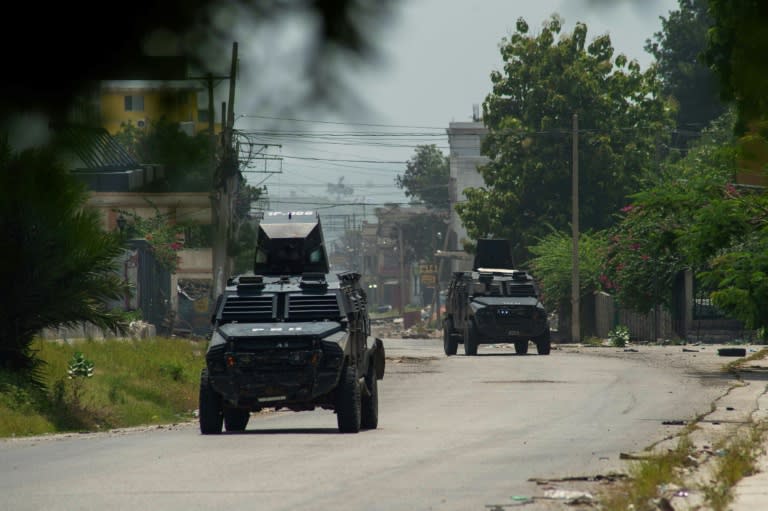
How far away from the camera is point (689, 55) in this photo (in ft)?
14.5

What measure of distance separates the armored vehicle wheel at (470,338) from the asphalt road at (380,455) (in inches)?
478

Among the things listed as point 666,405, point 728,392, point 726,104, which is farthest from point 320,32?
point 728,392

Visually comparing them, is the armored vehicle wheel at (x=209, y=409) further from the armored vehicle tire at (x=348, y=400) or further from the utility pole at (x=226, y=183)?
the utility pole at (x=226, y=183)

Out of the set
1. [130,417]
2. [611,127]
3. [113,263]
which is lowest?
[130,417]

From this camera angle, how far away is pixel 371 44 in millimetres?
3143

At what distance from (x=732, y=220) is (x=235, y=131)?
2394 cm

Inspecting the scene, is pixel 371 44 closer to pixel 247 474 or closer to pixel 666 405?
pixel 247 474

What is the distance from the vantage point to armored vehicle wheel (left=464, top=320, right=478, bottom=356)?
36750 millimetres

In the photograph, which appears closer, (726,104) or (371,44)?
(371,44)

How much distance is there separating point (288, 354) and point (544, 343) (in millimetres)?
21470

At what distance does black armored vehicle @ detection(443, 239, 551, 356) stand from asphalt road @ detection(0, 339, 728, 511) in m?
11.7

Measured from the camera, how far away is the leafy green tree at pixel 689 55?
→ 11.7ft

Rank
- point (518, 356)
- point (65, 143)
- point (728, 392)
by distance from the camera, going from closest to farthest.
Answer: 1. point (65, 143)
2. point (728, 392)
3. point (518, 356)

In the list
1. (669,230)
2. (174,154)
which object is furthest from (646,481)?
(669,230)
